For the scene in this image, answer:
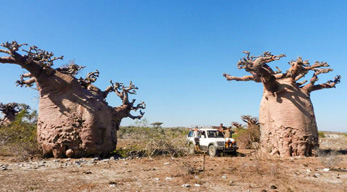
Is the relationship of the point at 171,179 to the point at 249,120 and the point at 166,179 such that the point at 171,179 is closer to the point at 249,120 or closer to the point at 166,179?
the point at 166,179

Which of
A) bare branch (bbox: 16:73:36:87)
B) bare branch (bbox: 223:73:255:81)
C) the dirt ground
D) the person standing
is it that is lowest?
the dirt ground

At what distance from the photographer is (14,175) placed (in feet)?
27.0

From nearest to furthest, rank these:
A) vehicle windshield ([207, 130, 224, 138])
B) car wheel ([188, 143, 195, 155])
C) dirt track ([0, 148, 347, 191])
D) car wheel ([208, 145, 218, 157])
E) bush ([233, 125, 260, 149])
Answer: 1. dirt track ([0, 148, 347, 191])
2. car wheel ([208, 145, 218, 157])
3. car wheel ([188, 143, 195, 155])
4. vehicle windshield ([207, 130, 224, 138])
5. bush ([233, 125, 260, 149])

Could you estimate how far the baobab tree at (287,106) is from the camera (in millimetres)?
13199

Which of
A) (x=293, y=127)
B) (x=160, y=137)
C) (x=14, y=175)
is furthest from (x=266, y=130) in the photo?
(x=14, y=175)

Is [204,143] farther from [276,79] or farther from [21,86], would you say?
[21,86]

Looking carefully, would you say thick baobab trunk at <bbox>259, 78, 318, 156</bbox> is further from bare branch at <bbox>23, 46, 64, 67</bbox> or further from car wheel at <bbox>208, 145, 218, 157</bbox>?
bare branch at <bbox>23, 46, 64, 67</bbox>

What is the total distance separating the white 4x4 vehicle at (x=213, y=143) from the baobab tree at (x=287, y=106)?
7.74 feet

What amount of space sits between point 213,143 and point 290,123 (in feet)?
Answer: 14.6

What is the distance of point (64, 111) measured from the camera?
12.5 m

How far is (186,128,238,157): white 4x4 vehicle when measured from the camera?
46.2ft

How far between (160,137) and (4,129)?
987cm

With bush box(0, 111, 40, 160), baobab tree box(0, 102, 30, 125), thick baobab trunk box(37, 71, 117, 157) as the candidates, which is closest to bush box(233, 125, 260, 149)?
thick baobab trunk box(37, 71, 117, 157)

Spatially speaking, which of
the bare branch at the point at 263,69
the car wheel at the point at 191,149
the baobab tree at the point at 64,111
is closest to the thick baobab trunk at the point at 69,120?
the baobab tree at the point at 64,111
